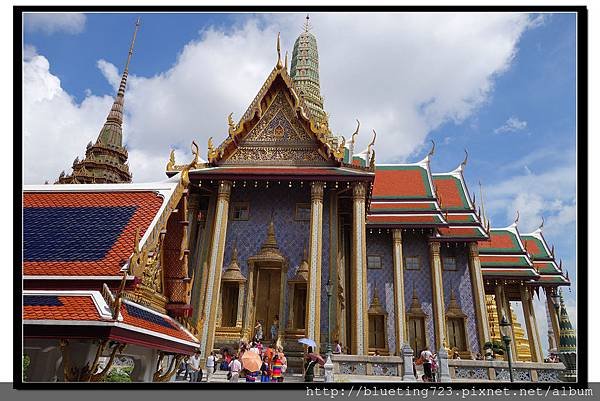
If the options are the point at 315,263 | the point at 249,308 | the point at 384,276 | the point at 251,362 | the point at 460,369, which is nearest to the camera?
the point at 251,362

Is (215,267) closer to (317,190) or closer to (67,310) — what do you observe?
(317,190)

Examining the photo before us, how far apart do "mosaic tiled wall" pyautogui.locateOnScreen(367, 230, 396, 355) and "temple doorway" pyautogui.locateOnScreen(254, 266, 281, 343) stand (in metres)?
5.03

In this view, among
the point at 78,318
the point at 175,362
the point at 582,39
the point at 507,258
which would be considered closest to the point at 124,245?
the point at 78,318

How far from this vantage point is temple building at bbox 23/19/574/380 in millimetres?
3547

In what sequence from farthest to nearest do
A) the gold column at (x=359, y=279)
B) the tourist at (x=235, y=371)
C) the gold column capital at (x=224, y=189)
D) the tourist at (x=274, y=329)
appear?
the gold column capital at (x=224, y=189), the tourist at (x=274, y=329), the gold column at (x=359, y=279), the tourist at (x=235, y=371)

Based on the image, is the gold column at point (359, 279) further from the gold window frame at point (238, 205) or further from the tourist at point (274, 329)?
the gold window frame at point (238, 205)

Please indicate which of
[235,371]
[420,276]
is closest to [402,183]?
[420,276]

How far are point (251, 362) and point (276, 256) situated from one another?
5.06 metres

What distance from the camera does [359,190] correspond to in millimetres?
12539

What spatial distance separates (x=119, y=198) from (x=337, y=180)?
8208 millimetres

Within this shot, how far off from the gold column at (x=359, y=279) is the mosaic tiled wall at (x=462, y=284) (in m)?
A: 6.66

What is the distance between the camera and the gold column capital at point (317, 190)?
40.3ft

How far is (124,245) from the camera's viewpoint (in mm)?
3766

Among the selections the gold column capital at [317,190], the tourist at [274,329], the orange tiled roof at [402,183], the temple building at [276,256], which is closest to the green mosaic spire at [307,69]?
the orange tiled roof at [402,183]
